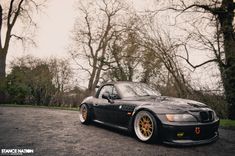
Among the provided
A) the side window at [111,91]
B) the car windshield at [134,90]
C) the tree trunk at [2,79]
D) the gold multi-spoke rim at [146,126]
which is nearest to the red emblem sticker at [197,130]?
the gold multi-spoke rim at [146,126]

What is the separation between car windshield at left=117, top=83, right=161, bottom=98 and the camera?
5957 millimetres

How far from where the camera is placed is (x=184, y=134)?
4.45 meters

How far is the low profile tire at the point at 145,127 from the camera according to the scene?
4655mm

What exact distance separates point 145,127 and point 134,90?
1.41 metres

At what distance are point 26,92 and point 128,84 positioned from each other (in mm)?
19466

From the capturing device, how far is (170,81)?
42.1 feet

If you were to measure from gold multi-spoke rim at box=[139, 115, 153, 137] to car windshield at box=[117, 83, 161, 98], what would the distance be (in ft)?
3.27

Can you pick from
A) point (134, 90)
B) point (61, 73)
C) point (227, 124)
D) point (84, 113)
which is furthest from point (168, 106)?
point (61, 73)

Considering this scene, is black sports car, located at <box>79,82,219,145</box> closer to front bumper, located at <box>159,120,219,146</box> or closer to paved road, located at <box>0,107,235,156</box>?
front bumper, located at <box>159,120,219,146</box>

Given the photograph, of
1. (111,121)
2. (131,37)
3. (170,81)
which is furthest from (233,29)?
(111,121)

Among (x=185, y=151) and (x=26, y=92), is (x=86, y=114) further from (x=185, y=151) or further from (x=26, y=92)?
(x=26, y=92)

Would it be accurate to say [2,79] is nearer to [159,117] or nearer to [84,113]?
[84,113]

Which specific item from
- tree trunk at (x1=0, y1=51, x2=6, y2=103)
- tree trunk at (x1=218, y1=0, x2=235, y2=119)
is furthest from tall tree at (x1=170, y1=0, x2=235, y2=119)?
tree trunk at (x1=0, y1=51, x2=6, y2=103)

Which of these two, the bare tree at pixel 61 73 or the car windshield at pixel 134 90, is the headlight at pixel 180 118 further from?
the bare tree at pixel 61 73
